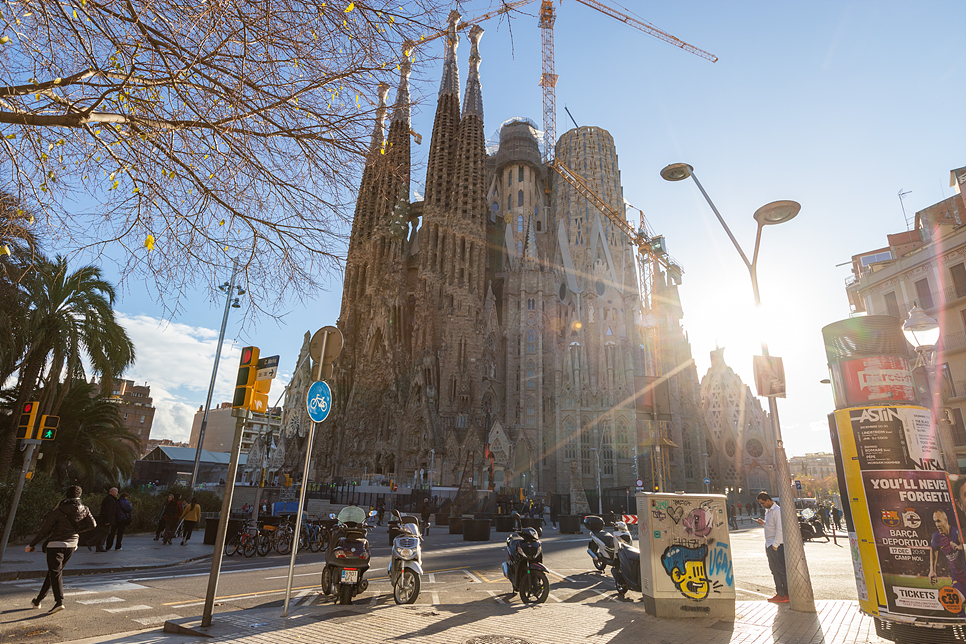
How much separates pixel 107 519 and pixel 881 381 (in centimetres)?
1496

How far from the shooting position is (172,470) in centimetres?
5869

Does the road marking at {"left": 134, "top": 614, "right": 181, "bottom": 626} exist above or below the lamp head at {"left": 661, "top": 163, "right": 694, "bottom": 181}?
below

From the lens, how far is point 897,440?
5262mm

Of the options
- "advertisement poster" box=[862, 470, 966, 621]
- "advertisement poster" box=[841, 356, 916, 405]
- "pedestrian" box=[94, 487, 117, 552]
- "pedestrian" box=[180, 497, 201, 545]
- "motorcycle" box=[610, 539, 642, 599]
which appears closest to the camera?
"advertisement poster" box=[862, 470, 966, 621]

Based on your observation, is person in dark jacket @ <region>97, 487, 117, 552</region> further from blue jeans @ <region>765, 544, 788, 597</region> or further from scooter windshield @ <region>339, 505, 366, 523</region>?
blue jeans @ <region>765, 544, 788, 597</region>

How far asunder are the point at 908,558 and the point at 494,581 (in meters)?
6.41

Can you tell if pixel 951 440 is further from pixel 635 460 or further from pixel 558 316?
pixel 558 316

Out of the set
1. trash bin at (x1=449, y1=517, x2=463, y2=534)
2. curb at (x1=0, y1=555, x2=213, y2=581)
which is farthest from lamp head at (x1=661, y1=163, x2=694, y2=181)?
trash bin at (x1=449, y1=517, x2=463, y2=534)

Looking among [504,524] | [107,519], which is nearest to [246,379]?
[107,519]

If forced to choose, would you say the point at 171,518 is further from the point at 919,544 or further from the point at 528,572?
the point at 919,544

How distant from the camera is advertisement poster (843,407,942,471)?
17.0ft

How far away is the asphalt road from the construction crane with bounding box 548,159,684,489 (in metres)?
37.7

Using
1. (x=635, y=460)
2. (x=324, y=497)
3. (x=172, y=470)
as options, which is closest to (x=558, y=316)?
(x=635, y=460)

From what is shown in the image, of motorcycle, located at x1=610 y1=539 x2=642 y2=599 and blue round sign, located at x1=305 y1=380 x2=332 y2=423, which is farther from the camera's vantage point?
motorcycle, located at x1=610 y1=539 x2=642 y2=599
